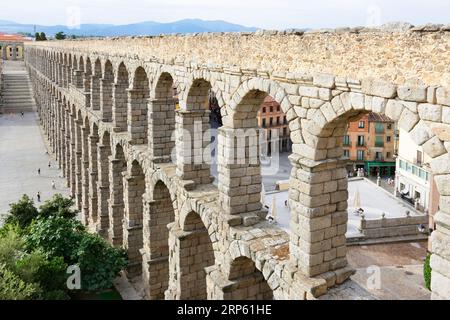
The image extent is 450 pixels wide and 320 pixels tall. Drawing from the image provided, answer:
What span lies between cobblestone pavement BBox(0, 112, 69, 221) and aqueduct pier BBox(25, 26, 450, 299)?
21.6 metres

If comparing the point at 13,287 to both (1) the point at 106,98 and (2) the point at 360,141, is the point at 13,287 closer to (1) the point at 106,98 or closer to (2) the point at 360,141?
(1) the point at 106,98

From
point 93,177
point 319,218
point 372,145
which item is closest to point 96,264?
point 93,177

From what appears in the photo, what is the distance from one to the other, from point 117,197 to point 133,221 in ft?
10.9

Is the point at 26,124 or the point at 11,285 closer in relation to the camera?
the point at 11,285

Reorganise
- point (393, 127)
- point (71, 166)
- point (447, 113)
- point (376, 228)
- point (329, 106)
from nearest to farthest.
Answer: point (447, 113)
point (329, 106)
point (376, 228)
point (71, 166)
point (393, 127)

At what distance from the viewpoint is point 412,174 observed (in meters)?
48.4

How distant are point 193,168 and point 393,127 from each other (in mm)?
47647

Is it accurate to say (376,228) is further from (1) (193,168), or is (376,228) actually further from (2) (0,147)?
(2) (0,147)

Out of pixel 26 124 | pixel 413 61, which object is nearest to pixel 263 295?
pixel 413 61

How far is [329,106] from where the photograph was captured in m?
10.6

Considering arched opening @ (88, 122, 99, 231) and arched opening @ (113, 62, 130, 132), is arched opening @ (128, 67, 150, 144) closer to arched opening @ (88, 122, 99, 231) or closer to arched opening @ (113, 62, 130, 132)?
arched opening @ (113, 62, 130, 132)

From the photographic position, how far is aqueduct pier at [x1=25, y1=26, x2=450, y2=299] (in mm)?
8758

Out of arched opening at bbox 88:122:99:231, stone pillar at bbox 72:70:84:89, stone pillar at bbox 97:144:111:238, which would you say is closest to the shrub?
stone pillar at bbox 97:144:111:238

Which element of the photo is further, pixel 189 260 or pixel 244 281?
pixel 189 260
